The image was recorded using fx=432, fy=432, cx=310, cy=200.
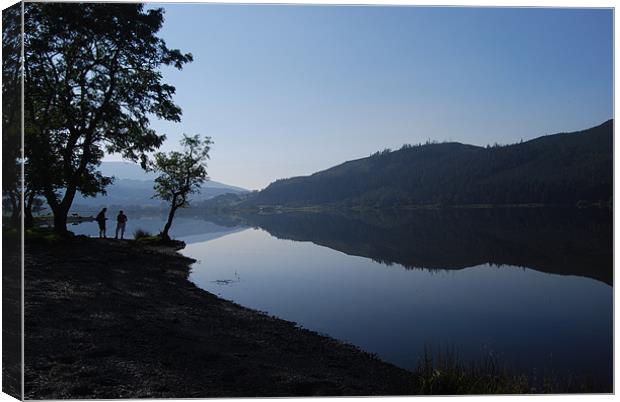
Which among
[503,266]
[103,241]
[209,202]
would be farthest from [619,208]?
[209,202]

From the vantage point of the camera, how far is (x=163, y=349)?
7.56 m

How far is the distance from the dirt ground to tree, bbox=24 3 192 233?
260 centimetres

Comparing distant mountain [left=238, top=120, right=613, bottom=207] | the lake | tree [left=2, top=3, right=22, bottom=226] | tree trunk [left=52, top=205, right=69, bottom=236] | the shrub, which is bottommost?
the lake

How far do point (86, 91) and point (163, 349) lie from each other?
889cm

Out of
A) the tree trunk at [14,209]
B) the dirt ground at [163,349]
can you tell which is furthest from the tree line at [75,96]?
the dirt ground at [163,349]

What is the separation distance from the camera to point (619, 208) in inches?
273

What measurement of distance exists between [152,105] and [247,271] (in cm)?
973

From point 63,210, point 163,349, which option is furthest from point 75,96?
point 163,349

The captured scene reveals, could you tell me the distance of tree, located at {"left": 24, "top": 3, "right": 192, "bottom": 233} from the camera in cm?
1009

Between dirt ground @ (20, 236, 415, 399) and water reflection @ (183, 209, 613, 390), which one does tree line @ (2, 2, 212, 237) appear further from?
water reflection @ (183, 209, 613, 390)

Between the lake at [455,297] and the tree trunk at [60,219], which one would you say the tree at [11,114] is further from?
the lake at [455,297]

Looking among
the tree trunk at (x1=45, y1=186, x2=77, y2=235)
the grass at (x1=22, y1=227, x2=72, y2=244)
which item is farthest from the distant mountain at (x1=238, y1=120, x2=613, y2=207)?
the tree trunk at (x1=45, y1=186, x2=77, y2=235)

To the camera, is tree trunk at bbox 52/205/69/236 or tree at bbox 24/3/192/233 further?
tree trunk at bbox 52/205/69/236

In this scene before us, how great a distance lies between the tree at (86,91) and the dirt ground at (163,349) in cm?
260
